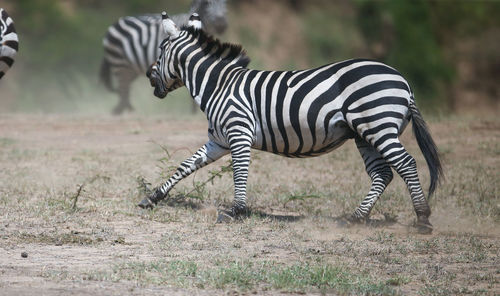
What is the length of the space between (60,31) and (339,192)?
1323cm

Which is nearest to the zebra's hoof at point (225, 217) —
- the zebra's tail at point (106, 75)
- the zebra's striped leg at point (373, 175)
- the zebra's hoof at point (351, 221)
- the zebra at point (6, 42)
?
the zebra's hoof at point (351, 221)

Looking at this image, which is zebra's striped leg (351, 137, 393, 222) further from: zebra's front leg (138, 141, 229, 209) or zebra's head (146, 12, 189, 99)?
zebra's head (146, 12, 189, 99)

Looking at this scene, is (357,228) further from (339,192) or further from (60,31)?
(60,31)

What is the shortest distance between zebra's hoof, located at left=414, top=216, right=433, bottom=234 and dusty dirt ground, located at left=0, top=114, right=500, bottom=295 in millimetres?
120

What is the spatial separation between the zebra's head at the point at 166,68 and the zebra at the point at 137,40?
602cm

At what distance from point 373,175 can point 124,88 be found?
28.6ft

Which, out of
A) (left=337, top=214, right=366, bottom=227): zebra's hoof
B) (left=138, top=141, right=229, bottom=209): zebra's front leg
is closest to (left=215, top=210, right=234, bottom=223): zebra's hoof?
(left=138, top=141, right=229, bottom=209): zebra's front leg

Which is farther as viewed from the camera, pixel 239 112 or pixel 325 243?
pixel 239 112

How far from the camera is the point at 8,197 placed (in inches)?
318

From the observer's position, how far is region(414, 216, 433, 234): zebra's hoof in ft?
A: 23.6

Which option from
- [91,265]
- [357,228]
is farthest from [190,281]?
[357,228]

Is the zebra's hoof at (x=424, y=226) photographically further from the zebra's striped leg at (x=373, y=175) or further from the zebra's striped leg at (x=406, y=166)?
the zebra's striped leg at (x=373, y=175)

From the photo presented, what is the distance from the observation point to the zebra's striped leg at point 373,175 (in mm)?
7582

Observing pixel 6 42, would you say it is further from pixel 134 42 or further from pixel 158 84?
pixel 134 42
